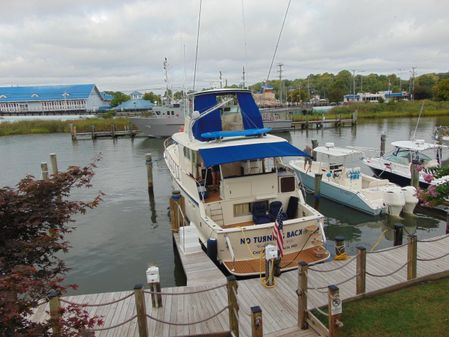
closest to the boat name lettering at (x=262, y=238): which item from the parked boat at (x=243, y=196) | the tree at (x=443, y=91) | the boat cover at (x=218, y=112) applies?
the parked boat at (x=243, y=196)

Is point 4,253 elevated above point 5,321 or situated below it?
above

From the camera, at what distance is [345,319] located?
274 inches

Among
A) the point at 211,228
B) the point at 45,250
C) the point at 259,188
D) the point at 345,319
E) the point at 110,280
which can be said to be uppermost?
the point at 45,250

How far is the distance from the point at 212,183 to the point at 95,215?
7.53m

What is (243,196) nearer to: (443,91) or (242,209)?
(242,209)

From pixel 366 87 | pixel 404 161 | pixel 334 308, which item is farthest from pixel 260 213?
pixel 366 87

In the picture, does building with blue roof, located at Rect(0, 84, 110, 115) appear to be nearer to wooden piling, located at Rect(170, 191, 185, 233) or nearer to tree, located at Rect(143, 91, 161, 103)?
tree, located at Rect(143, 91, 161, 103)

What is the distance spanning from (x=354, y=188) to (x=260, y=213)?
7.60 m

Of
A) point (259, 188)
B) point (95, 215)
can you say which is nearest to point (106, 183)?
point (95, 215)

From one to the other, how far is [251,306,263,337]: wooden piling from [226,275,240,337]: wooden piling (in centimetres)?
43

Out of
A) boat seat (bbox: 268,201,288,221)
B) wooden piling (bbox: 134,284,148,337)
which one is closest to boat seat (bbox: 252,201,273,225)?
boat seat (bbox: 268,201,288,221)

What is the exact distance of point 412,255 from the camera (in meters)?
7.91

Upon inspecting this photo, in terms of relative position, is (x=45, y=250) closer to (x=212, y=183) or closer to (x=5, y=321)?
(x=5, y=321)

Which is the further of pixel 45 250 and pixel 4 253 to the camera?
pixel 45 250
